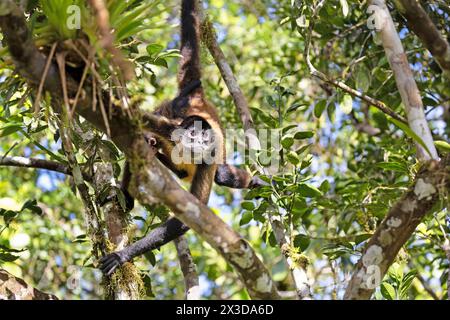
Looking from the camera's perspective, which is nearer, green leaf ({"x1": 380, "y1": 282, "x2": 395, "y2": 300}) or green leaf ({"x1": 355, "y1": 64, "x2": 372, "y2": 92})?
green leaf ({"x1": 380, "y1": 282, "x2": 395, "y2": 300})

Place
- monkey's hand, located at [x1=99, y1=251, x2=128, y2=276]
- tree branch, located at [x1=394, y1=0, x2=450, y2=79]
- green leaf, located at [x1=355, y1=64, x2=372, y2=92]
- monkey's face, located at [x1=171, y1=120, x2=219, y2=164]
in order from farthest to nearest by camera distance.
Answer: monkey's face, located at [x1=171, y1=120, x2=219, y2=164] → green leaf, located at [x1=355, y1=64, x2=372, y2=92] → monkey's hand, located at [x1=99, y1=251, x2=128, y2=276] → tree branch, located at [x1=394, y1=0, x2=450, y2=79]

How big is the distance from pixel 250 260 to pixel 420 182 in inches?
35.3

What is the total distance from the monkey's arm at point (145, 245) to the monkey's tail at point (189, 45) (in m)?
1.53

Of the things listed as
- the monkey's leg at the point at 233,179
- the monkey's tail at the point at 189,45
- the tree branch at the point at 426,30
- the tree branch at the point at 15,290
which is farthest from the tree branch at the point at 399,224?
the monkey's leg at the point at 233,179

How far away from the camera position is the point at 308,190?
14.4ft

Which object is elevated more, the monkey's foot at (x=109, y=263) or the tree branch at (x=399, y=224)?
the monkey's foot at (x=109, y=263)

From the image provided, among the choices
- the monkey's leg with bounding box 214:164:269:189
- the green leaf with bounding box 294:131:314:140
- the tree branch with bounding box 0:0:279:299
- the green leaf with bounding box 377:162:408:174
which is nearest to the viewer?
the tree branch with bounding box 0:0:279:299

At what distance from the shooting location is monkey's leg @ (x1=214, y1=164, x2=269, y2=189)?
680 centimetres

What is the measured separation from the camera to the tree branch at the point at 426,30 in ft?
11.1

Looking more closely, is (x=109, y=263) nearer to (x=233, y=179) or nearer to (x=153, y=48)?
(x=153, y=48)

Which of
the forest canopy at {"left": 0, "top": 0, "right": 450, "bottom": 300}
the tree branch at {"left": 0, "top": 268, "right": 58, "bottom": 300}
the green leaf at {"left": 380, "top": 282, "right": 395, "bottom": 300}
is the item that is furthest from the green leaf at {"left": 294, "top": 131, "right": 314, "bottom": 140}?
the tree branch at {"left": 0, "top": 268, "right": 58, "bottom": 300}

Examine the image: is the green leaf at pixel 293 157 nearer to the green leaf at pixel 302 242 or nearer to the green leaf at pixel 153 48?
the green leaf at pixel 302 242

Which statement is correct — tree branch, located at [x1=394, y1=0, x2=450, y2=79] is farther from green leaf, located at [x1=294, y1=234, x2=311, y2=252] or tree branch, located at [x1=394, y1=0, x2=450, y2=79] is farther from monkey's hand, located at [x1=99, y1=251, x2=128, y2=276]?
monkey's hand, located at [x1=99, y1=251, x2=128, y2=276]
